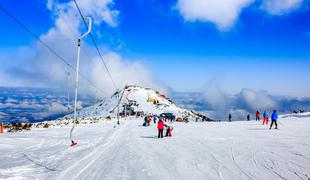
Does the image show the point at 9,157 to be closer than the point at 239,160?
No

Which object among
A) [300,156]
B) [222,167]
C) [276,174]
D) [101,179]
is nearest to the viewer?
[101,179]

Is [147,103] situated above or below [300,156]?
above

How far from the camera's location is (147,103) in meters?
110

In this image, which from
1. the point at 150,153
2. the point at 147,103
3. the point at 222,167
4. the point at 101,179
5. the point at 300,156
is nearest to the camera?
the point at 101,179

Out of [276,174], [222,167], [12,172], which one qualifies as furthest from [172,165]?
[12,172]

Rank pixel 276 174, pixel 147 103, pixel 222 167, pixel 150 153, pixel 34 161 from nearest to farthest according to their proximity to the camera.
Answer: pixel 276 174, pixel 222 167, pixel 34 161, pixel 150 153, pixel 147 103

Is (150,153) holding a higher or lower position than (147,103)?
lower

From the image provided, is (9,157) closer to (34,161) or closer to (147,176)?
(34,161)

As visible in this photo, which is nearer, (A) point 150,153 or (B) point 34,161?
(B) point 34,161

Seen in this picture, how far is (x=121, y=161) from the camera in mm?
12508

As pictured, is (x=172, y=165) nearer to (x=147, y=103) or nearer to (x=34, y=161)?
(x=34, y=161)

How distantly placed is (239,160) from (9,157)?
10977mm

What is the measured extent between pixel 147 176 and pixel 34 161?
5838 millimetres

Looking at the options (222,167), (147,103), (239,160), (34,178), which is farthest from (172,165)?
(147,103)
